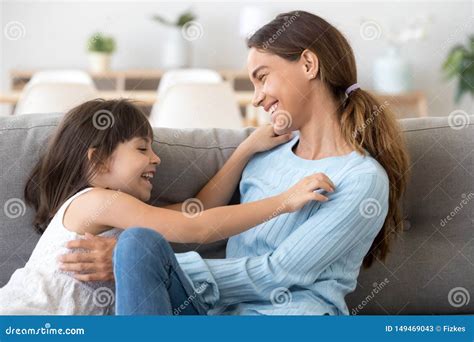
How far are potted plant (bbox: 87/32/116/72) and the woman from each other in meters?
4.21

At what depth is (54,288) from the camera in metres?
1.41

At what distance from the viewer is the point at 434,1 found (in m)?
5.95

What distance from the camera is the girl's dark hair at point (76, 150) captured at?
1527 mm

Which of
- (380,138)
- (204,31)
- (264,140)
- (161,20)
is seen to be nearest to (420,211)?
(380,138)

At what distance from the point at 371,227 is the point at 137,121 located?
0.49 meters

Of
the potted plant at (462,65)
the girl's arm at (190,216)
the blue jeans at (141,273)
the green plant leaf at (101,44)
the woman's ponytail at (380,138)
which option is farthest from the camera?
the green plant leaf at (101,44)

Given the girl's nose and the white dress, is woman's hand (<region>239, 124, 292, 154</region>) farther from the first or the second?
the white dress

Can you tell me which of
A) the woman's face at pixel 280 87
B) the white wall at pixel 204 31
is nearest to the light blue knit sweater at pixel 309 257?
the woman's face at pixel 280 87

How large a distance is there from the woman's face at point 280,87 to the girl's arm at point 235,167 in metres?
0.08

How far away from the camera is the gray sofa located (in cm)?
164

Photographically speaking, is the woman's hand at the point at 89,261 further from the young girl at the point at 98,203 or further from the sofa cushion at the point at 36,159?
the sofa cushion at the point at 36,159

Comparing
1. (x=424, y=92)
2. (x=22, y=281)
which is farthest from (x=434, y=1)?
(x=22, y=281)

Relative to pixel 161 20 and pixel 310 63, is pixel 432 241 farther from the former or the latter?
pixel 161 20

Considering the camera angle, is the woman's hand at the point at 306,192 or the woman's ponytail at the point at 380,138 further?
the woman's ponytail at the point at 380,138
